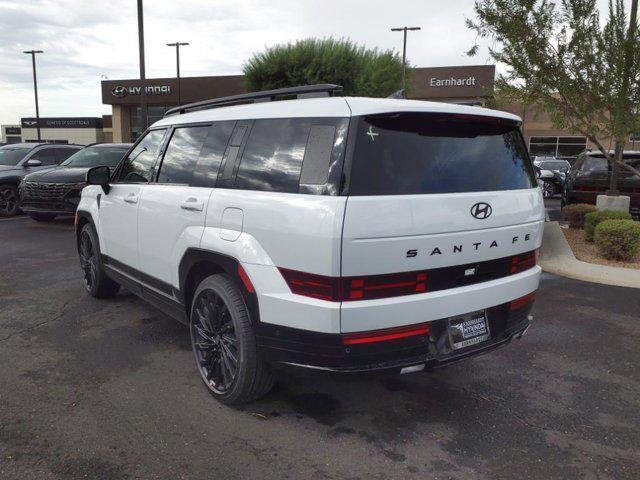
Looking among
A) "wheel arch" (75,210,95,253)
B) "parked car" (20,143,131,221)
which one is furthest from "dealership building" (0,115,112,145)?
"wheel arch" (75,210,95,253)

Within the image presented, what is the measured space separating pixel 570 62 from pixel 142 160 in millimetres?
7024

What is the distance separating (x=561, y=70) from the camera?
27.5 ft

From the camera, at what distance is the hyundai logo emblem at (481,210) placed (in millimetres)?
2988

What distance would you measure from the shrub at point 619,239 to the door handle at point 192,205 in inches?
257

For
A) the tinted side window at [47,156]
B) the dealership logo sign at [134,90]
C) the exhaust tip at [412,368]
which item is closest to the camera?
the exhaust tip at [412,368]

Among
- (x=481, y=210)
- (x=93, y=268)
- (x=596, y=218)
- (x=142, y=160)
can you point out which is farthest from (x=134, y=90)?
(x=481, y=210)

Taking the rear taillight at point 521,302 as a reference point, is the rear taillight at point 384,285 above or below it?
above

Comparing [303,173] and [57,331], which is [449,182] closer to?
[303,173]

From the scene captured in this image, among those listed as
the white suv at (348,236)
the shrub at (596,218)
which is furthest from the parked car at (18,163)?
the shrub at (596,218)

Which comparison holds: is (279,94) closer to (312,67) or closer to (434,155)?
(434,155)

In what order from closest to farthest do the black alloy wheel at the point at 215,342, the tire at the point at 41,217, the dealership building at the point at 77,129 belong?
the black alloy wheel at the point at 215,342 → the tire at the point at 41,217 → the dealership building at the point at 77,129

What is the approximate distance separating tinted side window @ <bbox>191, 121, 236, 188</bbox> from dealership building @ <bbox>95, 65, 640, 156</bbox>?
38077 millimetres

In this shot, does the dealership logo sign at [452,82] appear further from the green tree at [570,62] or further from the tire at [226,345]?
the tire at [226,345]

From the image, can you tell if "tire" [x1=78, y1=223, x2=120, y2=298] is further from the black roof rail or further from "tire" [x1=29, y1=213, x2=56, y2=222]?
"tire" [x1=29, y1=213, x2=56, y2=222]
